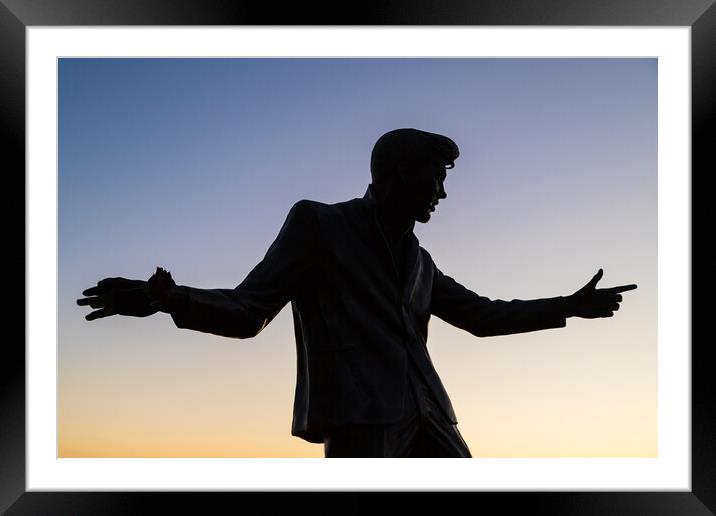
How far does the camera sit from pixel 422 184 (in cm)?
659

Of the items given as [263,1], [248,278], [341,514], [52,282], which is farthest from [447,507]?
[263,1]

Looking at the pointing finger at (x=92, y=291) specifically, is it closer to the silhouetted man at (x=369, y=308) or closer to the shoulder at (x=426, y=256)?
the silhouetted man at (x=369, y=308)

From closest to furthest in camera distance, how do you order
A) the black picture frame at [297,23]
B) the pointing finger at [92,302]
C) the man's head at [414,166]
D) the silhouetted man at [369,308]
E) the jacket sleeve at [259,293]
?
the pointing finger at [92,302], the jacket sleeve at [259,293], the black picture frame at [297,23], the silhouetted man at [369,308], the man's head at [414,166]

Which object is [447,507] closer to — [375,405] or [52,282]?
[375,405]

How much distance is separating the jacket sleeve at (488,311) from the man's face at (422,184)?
22.4 inches

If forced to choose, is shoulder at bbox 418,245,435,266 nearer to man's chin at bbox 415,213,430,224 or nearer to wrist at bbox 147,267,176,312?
man's chin at bbox 415,213,430,224

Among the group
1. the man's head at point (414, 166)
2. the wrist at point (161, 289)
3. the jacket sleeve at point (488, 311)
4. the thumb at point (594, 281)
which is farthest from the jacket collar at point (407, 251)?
the wrist at point (161, 289)

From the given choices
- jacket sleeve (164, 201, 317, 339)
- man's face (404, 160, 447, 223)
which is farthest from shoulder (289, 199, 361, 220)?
man's face (404, 160, 447, 223)

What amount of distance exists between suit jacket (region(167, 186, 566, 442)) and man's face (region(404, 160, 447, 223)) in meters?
0.22

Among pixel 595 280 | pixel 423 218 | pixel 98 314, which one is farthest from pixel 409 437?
pixel 98 314

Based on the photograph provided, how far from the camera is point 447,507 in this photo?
603 cm

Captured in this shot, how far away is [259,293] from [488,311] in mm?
1380

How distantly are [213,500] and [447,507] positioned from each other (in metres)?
1.09

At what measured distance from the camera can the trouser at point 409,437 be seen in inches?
241
